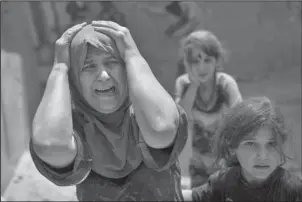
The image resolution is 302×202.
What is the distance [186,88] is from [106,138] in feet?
1.73

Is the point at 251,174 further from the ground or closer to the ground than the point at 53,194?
further from the ground

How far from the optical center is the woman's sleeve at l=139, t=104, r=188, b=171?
2.02 feet

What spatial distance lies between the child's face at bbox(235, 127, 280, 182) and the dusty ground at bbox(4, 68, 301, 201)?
426mm

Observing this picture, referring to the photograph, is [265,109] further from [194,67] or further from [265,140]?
[194,67]

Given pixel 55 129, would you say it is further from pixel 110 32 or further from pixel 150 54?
pixel 150 54

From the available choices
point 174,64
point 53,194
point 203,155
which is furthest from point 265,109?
point 174,64

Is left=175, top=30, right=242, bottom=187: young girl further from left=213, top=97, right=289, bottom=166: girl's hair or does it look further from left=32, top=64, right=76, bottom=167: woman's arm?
left=32, top=64, right=76, bottom=167: woman's arm

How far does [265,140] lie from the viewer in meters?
0.69

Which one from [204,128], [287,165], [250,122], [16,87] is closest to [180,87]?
[204,128]

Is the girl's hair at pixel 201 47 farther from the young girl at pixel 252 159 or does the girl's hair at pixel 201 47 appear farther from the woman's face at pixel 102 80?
the woman's face at pixel 102 80

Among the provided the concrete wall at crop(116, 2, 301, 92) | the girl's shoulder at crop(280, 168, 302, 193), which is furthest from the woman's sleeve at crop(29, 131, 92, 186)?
the concrete wall at crop(116, 2, 301, 92)

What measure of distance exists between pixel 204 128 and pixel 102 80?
0.58 meters

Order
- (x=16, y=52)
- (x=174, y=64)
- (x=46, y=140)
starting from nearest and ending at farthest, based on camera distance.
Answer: (x=46, y=140)
(x=16, y=52)
(x=174, y=64)

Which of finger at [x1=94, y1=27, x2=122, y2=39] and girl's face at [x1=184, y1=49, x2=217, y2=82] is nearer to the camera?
Answer: finger at [x1=94, y1=27, x2=122, y2=39]
